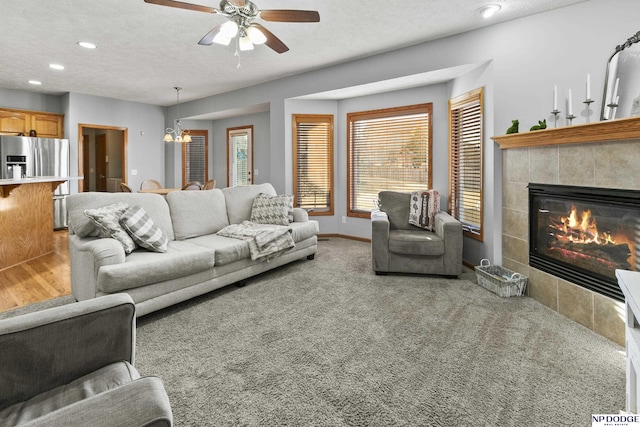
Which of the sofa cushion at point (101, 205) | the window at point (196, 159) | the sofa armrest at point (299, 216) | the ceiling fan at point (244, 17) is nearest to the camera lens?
the ceiling fan at point (244, 17)

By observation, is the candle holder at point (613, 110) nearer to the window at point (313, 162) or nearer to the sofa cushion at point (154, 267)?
the sofa cushion at point (154, 267)

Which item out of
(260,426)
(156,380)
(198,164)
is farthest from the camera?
(198,164)

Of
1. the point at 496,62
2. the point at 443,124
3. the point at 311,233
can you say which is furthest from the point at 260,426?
the point at 443,124

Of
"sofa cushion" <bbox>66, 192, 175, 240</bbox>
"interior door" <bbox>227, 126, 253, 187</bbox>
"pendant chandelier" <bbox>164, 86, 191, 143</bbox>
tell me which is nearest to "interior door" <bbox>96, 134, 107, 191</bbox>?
"pendant chandelier" <bbox>164, 86, 191, 143</bbox>

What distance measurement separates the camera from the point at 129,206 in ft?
10.7

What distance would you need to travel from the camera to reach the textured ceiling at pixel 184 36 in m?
3.27

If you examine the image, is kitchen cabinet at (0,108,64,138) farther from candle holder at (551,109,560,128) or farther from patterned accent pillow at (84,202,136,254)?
candle holder at (551,109,560,128)

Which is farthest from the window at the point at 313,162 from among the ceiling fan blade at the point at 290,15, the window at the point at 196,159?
the window at the point at 196,159

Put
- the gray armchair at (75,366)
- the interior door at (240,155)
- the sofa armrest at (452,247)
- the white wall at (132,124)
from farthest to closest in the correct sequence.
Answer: the interior door at (240,155)
the white wall at (132,124)
the sofa armrest at (452,247)
the gray armchair at (75,366)

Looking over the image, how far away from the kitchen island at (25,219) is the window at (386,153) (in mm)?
4241

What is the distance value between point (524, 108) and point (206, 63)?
4048 mm

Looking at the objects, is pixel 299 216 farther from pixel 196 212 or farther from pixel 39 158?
pixel 39 158

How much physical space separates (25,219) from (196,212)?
7.65 ft

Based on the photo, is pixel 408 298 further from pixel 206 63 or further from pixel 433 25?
pixel 206 63
